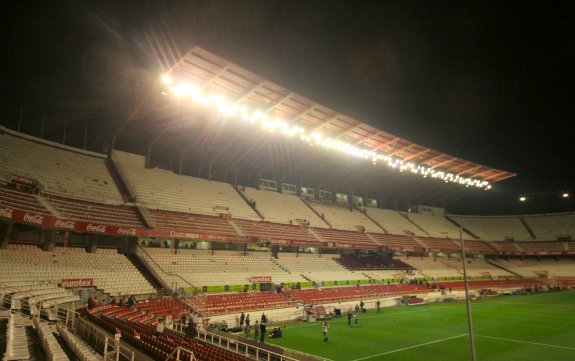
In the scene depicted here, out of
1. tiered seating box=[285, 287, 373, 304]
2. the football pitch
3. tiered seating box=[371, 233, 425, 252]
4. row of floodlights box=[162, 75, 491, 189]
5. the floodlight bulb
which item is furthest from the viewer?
tiered seating box=[371, 233, 425, 252]

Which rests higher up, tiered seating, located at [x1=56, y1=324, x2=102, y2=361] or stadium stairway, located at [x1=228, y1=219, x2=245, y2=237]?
stadium stairway, located at [x1=228, y1=219, x2=245, y2=237]

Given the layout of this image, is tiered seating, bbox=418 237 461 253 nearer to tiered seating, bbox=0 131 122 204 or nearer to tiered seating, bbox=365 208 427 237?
tiered seating, bbox=365 208 427 237

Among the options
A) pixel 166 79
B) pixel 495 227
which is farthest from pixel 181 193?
pixel 495 227

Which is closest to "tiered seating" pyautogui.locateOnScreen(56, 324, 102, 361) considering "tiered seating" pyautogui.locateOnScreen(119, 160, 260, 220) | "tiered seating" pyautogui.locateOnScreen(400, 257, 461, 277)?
"tiered seating" pyautogui.locateOnScreen(119, 160, 260, 220)

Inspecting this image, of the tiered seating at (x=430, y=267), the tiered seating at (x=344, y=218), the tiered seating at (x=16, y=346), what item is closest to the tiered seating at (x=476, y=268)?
the tiered seating at (x=430, y=267)

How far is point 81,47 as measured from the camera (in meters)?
22.5

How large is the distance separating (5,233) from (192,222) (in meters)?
14.9

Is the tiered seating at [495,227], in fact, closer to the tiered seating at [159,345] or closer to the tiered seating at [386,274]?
the tiered seating at [386,274]

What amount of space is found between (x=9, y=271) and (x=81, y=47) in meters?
14.5

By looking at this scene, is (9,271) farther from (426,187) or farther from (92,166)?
(426,187)

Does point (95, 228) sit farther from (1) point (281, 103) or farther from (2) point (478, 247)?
(2) point (478, 247)

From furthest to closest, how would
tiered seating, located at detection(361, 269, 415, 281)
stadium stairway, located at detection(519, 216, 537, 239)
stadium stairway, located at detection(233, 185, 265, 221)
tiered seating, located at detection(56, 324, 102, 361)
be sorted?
stadium stairway, located at detection(519, 216, 537, 239) → tiered seating, located at detection(361, 269, 415, 281) → stadium stairway, located at detection(233, 185, 265, 221) → tiered seating, located at detection(56, 324, 102, 361)

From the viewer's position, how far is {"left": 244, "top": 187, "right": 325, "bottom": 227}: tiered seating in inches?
1854

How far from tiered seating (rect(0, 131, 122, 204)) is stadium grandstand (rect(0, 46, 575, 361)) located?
0.52ft
